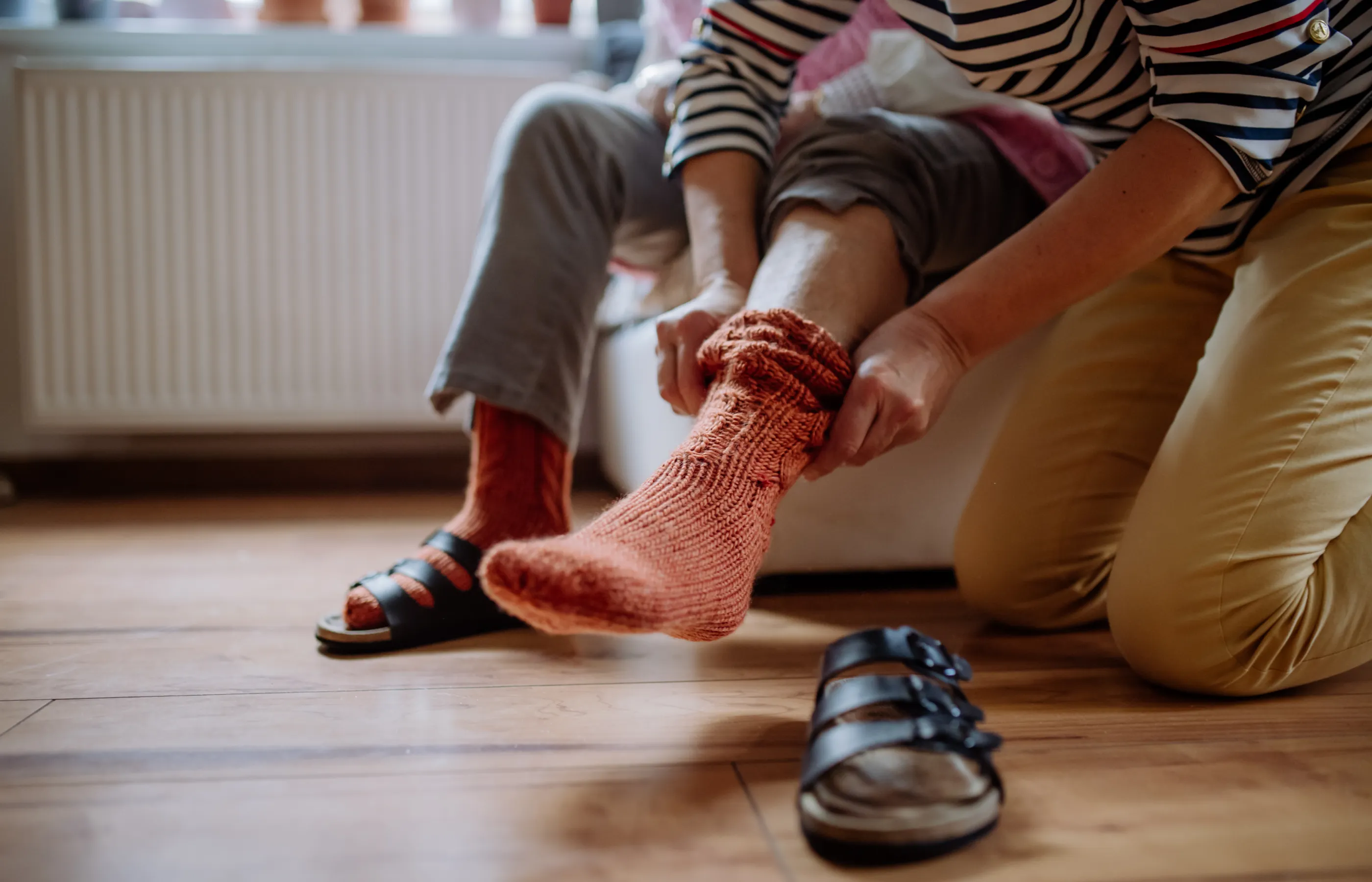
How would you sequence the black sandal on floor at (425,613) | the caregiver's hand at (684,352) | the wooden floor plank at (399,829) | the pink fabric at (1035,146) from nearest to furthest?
the wooden floor plank at (399,829) < the caregiver's hand at (684,352) < the black sandal on floor at (425,613) < the pink fabric at (1035,146)

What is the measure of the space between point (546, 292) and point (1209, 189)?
1.59ft

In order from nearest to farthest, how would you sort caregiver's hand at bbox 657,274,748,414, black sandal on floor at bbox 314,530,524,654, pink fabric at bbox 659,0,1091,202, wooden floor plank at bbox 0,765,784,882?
wooden floor plank at bbox 0,765,784,882
caregiver's hand at bbox 657,274,748,414
black sandal on floor at bbox 314,530,524,654
pink fabric at bbox 659,0,1091,202

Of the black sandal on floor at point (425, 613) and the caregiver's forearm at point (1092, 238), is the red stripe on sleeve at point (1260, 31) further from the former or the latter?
the black sandal on floor at point (425, 613)

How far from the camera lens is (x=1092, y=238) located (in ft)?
2.03

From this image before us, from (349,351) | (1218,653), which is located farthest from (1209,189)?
(349,351)

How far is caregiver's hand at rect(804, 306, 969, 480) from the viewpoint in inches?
23.4

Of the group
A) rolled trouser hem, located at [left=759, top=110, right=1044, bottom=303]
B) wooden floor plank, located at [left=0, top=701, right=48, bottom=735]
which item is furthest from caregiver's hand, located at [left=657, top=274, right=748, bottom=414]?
wooden floor plank, located at [left=0, top=701, right=48, bottom=735]

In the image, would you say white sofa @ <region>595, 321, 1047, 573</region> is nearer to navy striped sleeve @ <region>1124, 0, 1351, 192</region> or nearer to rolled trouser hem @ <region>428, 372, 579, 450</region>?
rolled trouser hem @ <region>428, 372, 579, 450</region>

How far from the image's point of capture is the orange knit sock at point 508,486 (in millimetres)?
801

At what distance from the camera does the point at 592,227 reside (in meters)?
0.87

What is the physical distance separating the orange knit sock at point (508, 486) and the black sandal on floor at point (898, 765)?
35cm

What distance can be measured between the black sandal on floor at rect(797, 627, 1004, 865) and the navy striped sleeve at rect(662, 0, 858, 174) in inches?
17.5

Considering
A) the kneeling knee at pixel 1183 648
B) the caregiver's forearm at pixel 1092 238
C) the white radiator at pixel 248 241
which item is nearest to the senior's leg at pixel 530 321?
the caregiver's forearm at pixel 1092 238

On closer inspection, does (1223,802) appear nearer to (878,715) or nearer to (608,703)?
(878,715)
